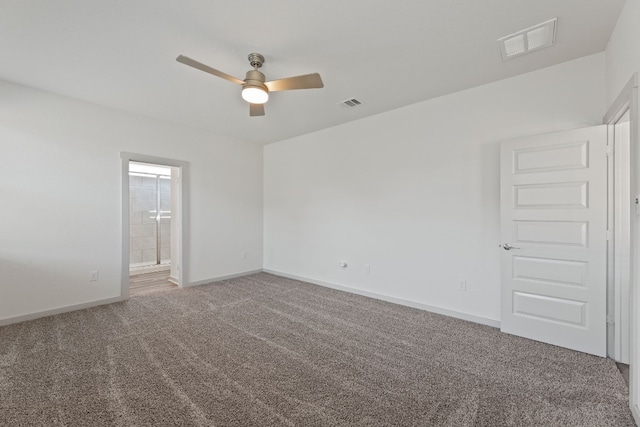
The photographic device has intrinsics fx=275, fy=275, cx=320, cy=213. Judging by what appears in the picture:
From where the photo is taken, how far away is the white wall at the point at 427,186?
2.85 m

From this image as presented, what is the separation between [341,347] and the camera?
102 inches

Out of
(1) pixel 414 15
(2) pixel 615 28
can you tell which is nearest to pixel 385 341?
(1) pixel 414 15

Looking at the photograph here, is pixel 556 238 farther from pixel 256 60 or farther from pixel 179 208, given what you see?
pixel 179 208

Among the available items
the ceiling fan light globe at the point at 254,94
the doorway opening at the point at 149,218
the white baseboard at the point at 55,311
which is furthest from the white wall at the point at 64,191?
the ceiling fan light globe at the point at 254,94

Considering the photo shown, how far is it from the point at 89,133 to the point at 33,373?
2.89m

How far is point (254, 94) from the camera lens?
253 cm

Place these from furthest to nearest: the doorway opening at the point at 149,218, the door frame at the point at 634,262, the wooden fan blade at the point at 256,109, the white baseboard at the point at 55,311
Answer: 1. the doorway opening at the point at 149,218
2. the white baseboard at the point at 55,311
3. the wooden fan blade at the point at 256,109
4. the door frame at the point at 634,262

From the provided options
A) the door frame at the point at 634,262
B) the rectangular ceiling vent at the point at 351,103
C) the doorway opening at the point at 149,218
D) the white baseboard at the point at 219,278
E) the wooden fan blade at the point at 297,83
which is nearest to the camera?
the door frame at the point at 634,262

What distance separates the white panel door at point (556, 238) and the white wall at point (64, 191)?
457cm

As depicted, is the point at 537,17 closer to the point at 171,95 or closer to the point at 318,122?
the point at 318,122

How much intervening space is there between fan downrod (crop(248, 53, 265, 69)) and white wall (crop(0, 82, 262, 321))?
2573 millimetres

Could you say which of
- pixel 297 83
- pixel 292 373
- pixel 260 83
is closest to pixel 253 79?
pixel 260 83

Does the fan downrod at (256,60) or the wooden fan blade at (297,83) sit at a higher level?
the fan downrod at (256,60)

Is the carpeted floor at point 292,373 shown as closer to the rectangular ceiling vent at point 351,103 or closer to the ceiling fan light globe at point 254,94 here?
the ceiling fan light globe at point 254,94
